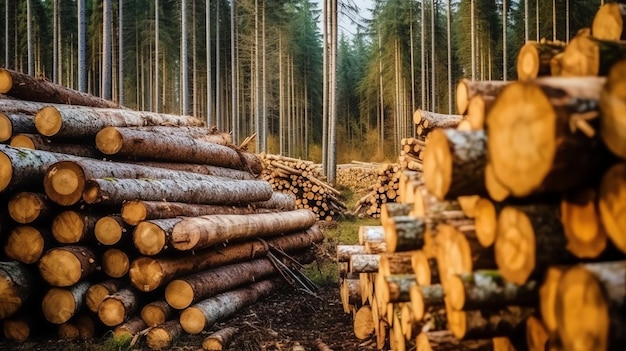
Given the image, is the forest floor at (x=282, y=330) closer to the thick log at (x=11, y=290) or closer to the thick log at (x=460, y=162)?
the thick log at (x=11, y=290)

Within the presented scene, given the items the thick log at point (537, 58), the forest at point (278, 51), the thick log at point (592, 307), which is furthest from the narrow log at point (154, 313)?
A: the forest at point (278, 51)

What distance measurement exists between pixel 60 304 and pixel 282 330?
8.20 feet

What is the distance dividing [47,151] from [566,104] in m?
5.98

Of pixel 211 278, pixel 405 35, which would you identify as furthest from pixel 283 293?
pixel 405 35

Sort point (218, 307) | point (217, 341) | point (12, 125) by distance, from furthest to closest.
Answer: point (12, 125) < point (218, 307) < point (217, 341)

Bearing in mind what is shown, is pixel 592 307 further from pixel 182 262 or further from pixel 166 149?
pixel 166 149

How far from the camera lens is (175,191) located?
6.57 meters

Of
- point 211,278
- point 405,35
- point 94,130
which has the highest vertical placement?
point 405,35

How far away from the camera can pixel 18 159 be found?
5.25m

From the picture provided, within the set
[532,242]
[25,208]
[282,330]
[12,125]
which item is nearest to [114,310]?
[25,208]

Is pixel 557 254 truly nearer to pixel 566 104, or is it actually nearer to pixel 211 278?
pixel 566 104

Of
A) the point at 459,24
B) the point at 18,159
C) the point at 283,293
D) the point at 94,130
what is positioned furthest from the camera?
the point at 459,24

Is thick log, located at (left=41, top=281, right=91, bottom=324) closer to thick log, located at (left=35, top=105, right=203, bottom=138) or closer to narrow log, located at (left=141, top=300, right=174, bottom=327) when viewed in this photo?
narrow log, located at (left=141, top=300, right=174, bottom=327)

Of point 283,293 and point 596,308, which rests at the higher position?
point 596,308
